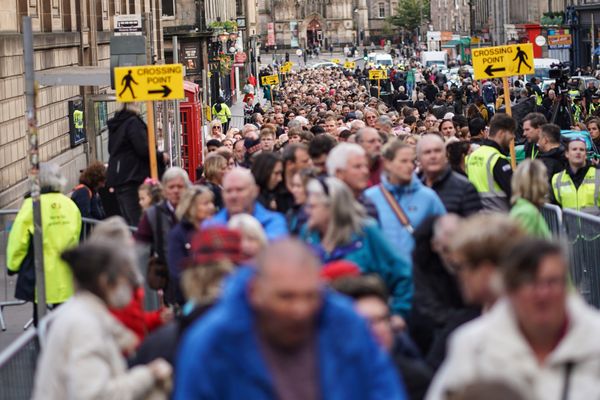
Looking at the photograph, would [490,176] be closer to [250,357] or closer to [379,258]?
[379,258]

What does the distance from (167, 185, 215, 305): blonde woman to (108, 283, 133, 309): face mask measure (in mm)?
3523

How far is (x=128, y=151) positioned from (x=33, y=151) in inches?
165

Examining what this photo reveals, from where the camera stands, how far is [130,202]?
1504 cm

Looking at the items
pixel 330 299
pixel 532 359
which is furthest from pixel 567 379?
pixel 330 299

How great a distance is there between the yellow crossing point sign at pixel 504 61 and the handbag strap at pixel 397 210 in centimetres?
752

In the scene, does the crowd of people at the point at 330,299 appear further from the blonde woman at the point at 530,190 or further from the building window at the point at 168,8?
the building window at the point at 168,8

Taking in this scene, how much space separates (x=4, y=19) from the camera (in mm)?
23688

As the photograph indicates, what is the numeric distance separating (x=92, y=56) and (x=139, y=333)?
27.3 m

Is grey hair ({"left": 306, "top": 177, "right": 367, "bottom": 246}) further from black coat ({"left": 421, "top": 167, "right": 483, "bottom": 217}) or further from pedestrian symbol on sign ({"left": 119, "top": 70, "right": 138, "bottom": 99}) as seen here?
pedestrian symbol on sign ({"left": 119, "top": 70, "right": 138, "bottom": 99})

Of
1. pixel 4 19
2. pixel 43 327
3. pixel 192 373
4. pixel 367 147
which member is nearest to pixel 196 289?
pixel 192 373

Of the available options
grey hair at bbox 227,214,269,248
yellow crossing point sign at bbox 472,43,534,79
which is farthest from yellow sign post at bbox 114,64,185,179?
grey hair at bbox 227,214,269,248

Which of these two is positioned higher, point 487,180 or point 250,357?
point 250,357

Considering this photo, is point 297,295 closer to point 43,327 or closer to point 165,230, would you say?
point 43,327

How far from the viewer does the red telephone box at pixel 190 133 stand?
27250 mm
